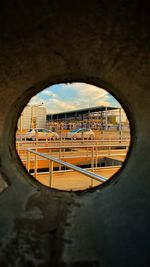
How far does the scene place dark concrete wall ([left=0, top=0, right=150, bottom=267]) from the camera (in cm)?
101

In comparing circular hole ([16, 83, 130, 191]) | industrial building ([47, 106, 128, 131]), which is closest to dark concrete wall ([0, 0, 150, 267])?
circular hole ([16, 83, 130, 191])

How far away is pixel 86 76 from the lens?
48.7 inches

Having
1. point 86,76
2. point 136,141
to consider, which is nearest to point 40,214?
point 136,141

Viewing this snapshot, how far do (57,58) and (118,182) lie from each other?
0.69m

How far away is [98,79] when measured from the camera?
1.21m

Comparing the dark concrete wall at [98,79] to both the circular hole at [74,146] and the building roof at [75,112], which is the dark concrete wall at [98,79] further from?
the building roof at [75,112]

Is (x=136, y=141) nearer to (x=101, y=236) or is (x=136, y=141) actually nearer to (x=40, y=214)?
(x=101, y=236)

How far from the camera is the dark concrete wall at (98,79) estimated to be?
1.01m

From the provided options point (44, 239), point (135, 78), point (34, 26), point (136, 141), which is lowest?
point (44, 239)

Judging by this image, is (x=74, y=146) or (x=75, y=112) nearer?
(x=74, y=146)

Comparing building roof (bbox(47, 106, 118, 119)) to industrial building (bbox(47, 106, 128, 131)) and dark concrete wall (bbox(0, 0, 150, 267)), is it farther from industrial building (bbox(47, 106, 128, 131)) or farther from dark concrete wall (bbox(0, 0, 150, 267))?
dark concrete wall (bbox(0, 0, 150, 267))

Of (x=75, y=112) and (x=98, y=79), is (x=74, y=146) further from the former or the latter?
(x=75, y=112)

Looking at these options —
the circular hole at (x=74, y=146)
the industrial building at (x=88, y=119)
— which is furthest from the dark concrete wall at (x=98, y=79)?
Answer: the industrial building at (x=88, y=119)

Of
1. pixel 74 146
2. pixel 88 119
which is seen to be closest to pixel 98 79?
pixel 74 146
